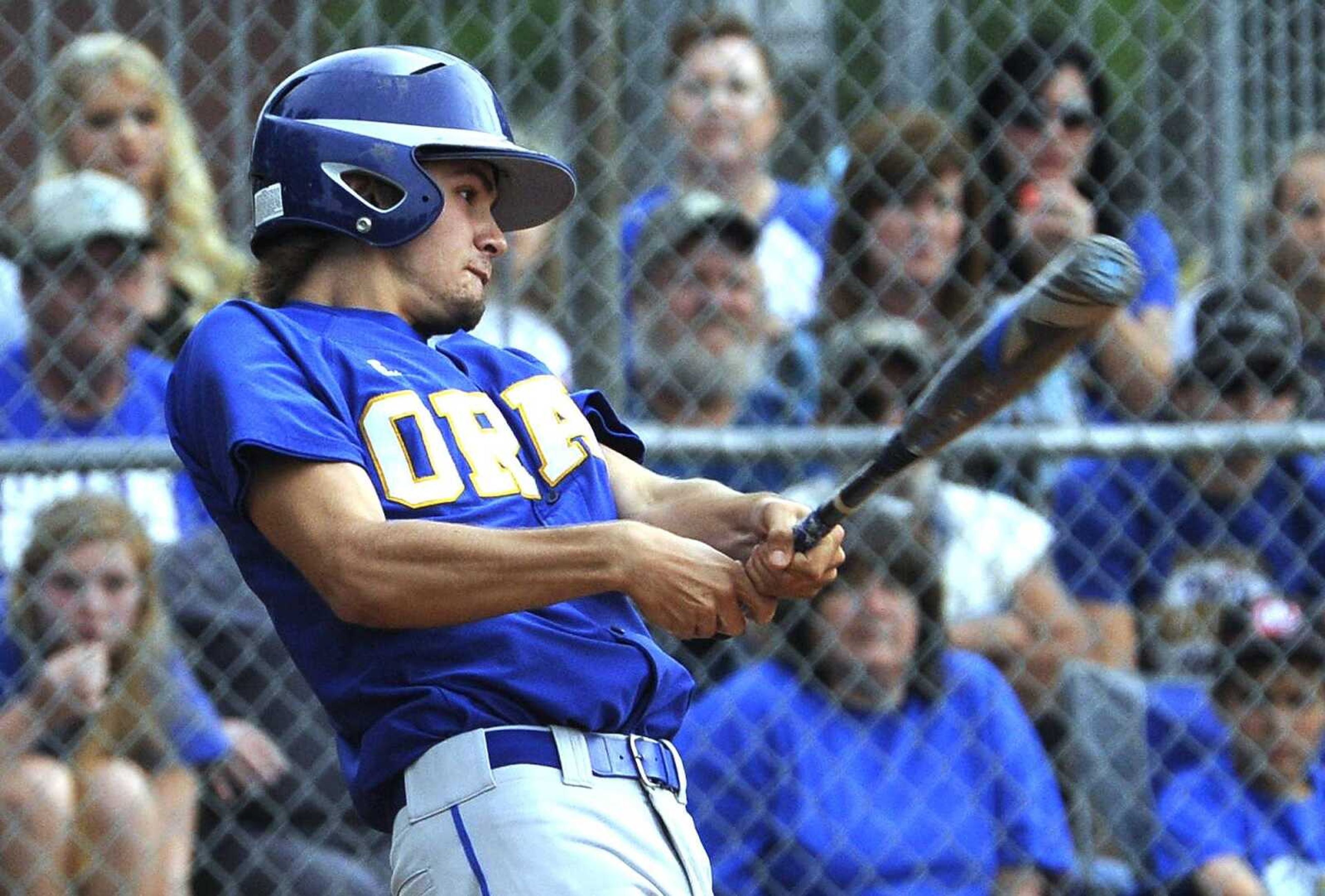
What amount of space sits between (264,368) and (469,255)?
40 cm

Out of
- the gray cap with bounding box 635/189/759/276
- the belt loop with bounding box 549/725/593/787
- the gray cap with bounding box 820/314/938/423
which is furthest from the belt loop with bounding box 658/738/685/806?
the gray cap with bounding box 635/189/759/276

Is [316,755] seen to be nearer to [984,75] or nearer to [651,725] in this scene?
[651,725]

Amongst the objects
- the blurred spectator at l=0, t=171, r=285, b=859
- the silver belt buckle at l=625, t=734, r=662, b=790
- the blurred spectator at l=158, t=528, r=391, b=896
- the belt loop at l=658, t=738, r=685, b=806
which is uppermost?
the silver belt buckle at l=625, t=734, r=662, b=790

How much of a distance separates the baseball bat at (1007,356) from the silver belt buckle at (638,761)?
0.34 metres

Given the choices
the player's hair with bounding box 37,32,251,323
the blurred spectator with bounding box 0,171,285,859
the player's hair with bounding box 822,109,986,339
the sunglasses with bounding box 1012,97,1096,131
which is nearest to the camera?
the blurred spectator with bounding box 0,171,285,859

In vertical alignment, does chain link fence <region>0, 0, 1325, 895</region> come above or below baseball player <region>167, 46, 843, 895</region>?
below

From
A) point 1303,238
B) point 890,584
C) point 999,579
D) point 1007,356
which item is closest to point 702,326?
point 890,584

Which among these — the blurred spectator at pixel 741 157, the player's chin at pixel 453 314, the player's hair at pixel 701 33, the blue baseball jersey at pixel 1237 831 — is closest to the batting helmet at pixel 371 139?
the player's chin at pixel 453 314

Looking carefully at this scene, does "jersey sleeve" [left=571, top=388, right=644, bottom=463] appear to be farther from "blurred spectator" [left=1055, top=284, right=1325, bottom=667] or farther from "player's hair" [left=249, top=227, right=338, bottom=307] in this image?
"blurred spectator" [left=1055, top=284, right=1325, bottom=667]

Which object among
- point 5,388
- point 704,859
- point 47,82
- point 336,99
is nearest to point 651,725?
point 704,859

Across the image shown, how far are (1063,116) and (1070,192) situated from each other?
0.73 ft

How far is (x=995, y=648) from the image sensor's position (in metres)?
4.99

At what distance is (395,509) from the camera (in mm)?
2607

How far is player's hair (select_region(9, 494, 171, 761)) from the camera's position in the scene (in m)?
4.26
